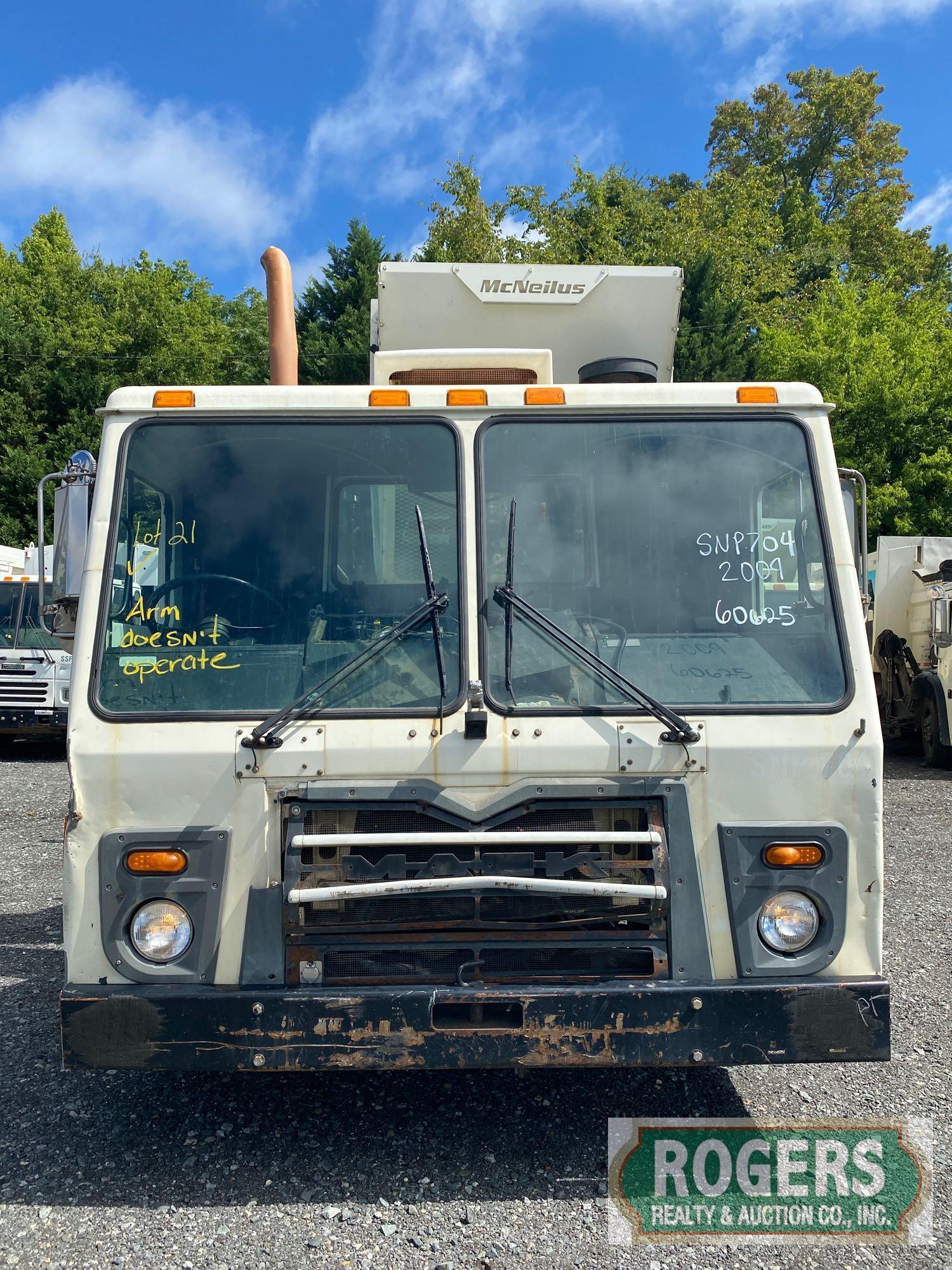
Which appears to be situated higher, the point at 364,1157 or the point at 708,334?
the point at 708,334

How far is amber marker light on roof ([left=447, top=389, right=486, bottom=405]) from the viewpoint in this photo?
3.62 meters

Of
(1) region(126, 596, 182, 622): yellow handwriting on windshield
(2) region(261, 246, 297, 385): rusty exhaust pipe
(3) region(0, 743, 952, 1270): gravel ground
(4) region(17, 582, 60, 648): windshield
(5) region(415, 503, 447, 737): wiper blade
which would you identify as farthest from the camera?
(4) region(17, 582, 60, 648): windshield

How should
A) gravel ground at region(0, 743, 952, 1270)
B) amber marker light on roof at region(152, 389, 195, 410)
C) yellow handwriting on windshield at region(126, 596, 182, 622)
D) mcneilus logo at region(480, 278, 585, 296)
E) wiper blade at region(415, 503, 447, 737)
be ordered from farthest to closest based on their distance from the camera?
1. mcneilus logo at region(480, 278, 585, 296)
2. amber marker light on roof at region(152, 389, 195, 410)
3. yellow handwriting on windshield at region(126, 596, 182, 622)
4. wiper blade at region(415, 503, 447, 737)
5. gravel ground at region(0, 743, 952, 1270)

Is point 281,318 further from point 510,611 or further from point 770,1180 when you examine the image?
point 770,1180

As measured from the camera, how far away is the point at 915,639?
14.9 metres

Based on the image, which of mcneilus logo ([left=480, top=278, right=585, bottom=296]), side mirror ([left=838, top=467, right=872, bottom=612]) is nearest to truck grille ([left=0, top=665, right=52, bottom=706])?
mcneilus logo ([left=480, top=278, right=585, bottom=296])

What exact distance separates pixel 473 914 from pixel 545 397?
5.55 ft

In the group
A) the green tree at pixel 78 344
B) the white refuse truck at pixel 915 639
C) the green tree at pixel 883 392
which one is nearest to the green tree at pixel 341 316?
the green tree at pixel 78 344

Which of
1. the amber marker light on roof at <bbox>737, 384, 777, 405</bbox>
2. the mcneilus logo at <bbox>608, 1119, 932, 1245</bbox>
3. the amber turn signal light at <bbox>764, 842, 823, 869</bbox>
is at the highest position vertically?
the amber marker light on roof at <bbox>737, 384, 777, 405</bbox>

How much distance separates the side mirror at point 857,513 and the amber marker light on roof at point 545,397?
38.7 inches

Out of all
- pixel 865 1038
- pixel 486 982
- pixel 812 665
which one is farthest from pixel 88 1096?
pixel 812 665

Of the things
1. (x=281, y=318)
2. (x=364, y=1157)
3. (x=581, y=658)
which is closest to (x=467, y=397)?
(x=581, y=658)

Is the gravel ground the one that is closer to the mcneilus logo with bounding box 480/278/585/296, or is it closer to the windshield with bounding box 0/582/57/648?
the mcneilus logo with bounding box 480/278/585/296

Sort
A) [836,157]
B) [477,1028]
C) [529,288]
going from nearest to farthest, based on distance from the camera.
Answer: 1. [477,1028]
2. [529,288]
3. [836,157]
